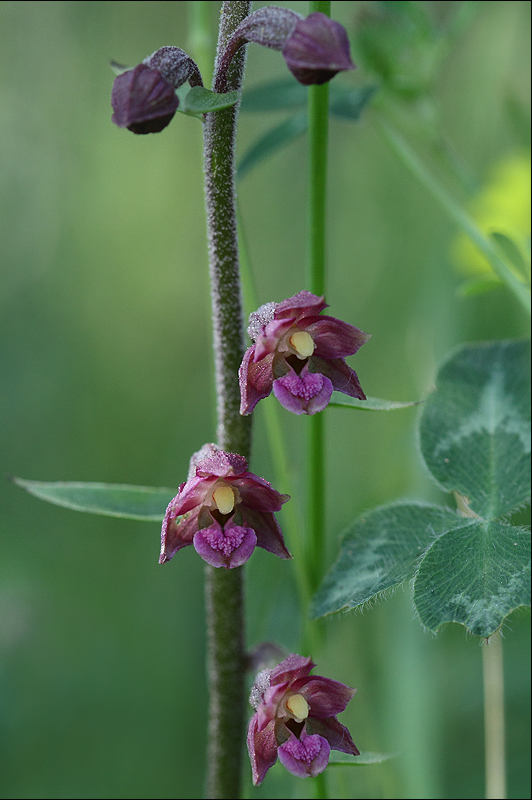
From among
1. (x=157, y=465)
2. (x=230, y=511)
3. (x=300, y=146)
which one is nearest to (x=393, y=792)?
(x=230, y=511)

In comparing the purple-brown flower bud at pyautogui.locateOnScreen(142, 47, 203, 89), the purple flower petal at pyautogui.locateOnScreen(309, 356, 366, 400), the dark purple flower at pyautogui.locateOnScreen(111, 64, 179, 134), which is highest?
the purple-brown flower bud at pyautogui.locateOnScreen(142, 47, 203, 89)

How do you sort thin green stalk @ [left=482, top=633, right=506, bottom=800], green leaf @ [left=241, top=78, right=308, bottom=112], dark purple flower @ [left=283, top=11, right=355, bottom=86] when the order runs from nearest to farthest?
dark purple flower @ [left=283, top=11, right=355, bottom=86] < thin green stalk @ [left=482, top=633, right=506, bottom=800] < green leaf @ [left=241, top=78, right=308, bottom=112]

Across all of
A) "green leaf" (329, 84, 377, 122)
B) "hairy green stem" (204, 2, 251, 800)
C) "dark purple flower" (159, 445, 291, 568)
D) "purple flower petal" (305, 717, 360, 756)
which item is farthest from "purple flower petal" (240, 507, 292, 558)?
"green leaf" (329, 84, 377, 122)

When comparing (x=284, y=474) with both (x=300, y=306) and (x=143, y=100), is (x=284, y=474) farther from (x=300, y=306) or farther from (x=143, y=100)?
(x=143, y=100)

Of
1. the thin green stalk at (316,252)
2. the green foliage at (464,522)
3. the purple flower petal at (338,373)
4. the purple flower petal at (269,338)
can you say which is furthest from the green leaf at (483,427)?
the purple flower petal at (269,338)

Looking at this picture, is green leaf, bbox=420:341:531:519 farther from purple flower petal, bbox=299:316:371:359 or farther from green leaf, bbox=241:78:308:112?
green leaf, bbox=241:78:308:112

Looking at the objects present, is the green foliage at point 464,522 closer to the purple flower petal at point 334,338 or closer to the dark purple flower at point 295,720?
the dark purple flower at point 295,720

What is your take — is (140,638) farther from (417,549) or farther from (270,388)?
(270,388)
